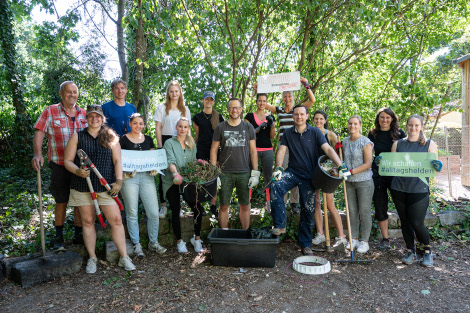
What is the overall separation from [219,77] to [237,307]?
3.31m

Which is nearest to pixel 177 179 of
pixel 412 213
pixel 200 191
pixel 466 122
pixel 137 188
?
pixel 200 191

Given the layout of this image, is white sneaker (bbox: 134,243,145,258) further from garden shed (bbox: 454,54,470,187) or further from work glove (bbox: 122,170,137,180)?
garden shed (bbox: 454,54,470,187)

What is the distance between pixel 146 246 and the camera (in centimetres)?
425

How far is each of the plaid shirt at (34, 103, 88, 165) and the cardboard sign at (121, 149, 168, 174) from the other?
0.65 metres

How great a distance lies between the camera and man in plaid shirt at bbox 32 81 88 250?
346 centimetres

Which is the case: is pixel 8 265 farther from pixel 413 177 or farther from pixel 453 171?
pixel 453 171

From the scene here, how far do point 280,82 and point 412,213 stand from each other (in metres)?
2.47

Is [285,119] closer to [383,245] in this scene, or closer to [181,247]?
[383,245]

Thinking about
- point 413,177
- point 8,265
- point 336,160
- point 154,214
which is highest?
point 336,160

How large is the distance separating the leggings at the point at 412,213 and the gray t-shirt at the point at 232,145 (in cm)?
196

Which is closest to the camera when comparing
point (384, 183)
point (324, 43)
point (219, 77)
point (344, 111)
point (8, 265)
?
point (8, 265)

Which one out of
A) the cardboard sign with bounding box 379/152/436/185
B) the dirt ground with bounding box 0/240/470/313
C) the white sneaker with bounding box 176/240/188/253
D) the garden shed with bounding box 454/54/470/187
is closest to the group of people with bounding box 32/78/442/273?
the white sneaker with bounding box 176/240/188/253

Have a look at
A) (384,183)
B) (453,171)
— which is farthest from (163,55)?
(453,171)

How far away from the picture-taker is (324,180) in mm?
3557
